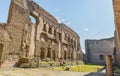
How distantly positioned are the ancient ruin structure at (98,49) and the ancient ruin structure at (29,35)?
43.4 ft

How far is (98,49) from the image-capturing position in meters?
30.5

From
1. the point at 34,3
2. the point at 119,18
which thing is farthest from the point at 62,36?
the point at 119,18

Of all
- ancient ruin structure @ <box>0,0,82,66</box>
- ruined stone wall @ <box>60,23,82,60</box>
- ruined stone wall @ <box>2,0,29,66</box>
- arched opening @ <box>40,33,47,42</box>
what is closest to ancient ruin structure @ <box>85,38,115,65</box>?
ruined stone wall @ <box>60,23,82,60</box>

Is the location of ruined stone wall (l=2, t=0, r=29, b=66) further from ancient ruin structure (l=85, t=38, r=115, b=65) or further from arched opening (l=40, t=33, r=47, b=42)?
ancient ruin structure (l=85, t=38, r=115, b=65)

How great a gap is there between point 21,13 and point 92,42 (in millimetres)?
22857

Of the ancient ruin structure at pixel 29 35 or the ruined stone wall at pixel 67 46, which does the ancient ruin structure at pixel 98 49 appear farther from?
the ancient ruin structure at pixel 29 35

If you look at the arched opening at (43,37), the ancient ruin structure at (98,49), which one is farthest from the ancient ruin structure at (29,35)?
the ancient ruin structure at (98,49)

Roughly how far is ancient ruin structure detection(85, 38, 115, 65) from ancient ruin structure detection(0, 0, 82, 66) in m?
13.2

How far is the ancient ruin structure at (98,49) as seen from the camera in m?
29.8

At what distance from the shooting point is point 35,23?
44.8 ft

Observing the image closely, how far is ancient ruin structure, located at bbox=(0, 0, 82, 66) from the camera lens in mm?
9872

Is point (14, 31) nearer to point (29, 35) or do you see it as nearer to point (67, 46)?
point (29, 35)

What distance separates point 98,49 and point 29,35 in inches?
856

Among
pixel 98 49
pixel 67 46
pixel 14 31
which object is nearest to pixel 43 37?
pixel 14 31
